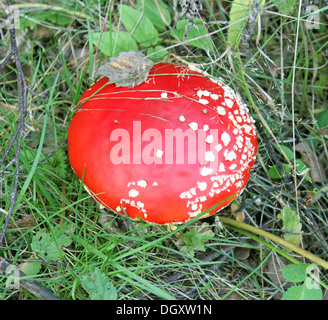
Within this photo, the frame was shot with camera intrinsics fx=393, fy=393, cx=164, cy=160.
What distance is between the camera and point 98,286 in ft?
5.81

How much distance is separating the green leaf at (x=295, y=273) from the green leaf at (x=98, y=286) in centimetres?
80

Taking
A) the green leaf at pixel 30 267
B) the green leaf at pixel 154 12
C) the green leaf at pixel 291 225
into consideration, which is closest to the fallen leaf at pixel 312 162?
the green leaf at pixel 291 225

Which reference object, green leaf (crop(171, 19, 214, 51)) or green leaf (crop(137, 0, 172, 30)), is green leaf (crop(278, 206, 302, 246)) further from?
green leaf (crop(137, 0, 172, 30))

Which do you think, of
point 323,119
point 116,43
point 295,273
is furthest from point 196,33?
point 295,273

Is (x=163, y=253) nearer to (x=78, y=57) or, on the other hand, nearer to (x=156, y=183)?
(x=156, y=183)

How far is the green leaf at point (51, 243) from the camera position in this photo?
1.92m

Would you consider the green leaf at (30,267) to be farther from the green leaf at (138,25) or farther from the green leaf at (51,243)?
the green leaf at (138,25)

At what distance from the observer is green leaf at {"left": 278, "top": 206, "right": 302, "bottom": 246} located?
6.82ft

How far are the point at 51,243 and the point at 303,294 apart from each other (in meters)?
1.21

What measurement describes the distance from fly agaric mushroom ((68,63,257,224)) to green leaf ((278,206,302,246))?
360 millimetres

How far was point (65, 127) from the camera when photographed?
242cm

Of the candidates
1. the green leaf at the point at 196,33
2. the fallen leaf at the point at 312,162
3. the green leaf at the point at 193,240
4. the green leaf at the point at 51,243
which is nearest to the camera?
the green leaf at the point at 51,243

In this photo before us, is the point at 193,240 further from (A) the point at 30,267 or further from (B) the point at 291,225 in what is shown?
(A) the point at 30,267
